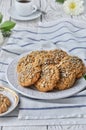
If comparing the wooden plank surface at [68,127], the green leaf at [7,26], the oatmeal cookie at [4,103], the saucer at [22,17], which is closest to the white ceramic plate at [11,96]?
the oatmeal cookie at [4,103]

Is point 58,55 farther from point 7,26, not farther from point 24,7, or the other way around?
point 24,7

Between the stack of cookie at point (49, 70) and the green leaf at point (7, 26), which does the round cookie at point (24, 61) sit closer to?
the stack of cookie at point (49, 70)

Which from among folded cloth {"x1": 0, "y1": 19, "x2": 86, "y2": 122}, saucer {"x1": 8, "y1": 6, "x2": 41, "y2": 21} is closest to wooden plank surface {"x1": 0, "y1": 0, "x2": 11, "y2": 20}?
saucer {"x1": 8, "y1": 6, "x2": 41, "y2": 21}

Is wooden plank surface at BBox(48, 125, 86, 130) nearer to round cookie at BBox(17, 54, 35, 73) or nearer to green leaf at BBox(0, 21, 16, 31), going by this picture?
round cookie at BBox(17, 54, 35, 73)

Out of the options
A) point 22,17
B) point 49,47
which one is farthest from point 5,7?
point 49,47

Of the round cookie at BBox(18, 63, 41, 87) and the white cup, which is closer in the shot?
the round cookie at BBox(18, 63, 41, 87)

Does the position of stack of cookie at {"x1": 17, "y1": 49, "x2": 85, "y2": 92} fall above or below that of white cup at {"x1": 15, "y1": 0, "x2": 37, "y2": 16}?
below
